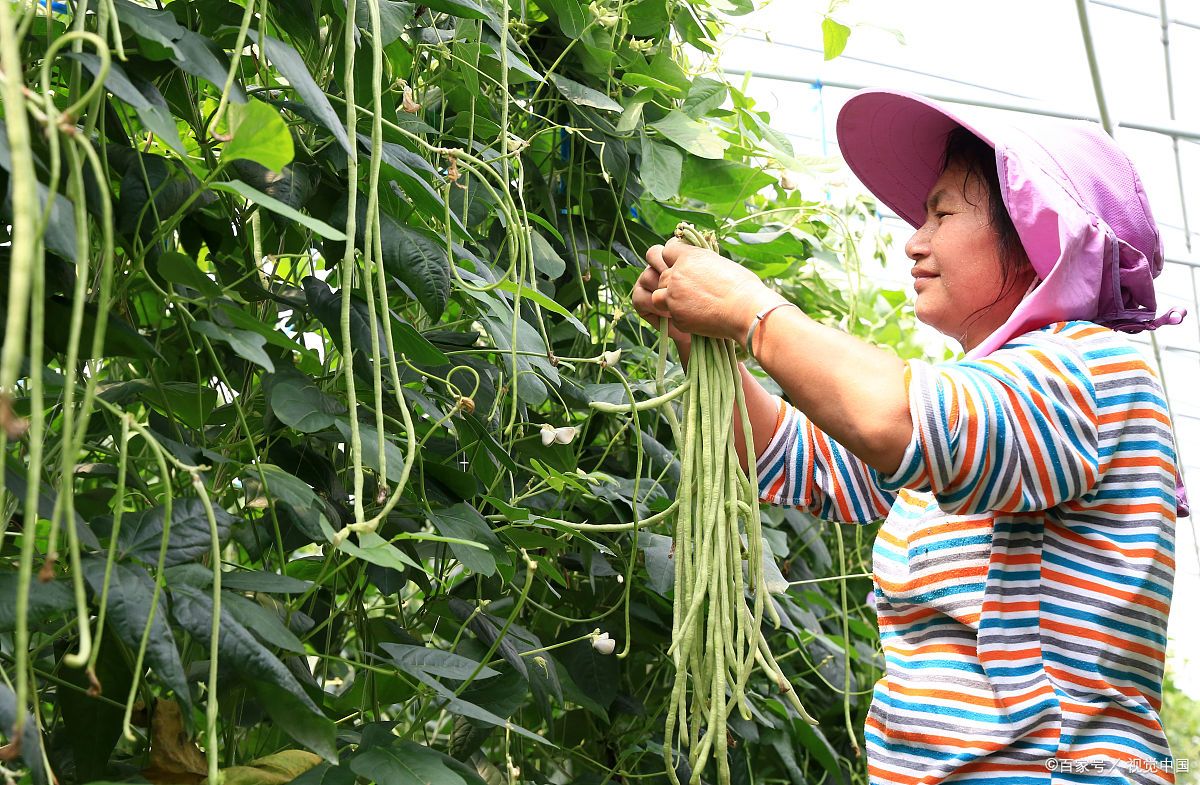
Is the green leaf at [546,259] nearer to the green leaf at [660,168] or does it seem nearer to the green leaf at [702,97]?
the green leaf at [660,168]

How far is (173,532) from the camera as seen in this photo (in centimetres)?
76

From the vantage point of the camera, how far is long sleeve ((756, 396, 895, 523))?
4.05ft

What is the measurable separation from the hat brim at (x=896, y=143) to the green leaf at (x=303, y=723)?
798 millimetres

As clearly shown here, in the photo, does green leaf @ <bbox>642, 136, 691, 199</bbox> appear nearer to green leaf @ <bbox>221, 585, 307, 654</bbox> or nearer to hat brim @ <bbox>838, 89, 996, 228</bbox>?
hat brim @ <bbox>838, 89, 996, 228</bbox>

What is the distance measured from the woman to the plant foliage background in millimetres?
158

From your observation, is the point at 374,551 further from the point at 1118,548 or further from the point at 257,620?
the point at 1118,548

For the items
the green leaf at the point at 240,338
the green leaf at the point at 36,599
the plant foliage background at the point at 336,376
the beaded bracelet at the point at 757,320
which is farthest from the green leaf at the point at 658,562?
the green leaf at the point at 36,599

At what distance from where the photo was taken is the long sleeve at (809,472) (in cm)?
124

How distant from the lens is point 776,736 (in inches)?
61.3

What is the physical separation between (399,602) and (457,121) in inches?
18.3

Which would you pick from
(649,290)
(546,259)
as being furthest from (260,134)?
(546,259)

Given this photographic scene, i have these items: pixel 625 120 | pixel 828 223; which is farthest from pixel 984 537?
pixel 828 223

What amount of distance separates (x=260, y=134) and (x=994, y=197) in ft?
2.29

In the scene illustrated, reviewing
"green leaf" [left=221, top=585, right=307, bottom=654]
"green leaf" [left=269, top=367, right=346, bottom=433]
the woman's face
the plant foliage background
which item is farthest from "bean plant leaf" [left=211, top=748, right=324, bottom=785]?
Answer: the woman's face
